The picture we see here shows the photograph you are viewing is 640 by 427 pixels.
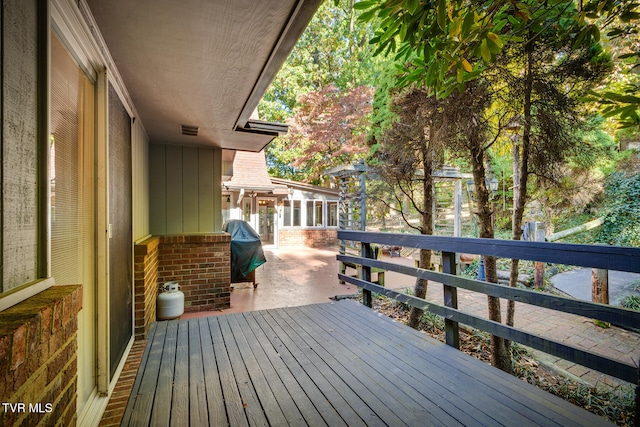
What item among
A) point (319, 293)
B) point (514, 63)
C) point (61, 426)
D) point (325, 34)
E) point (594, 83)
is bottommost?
point (319, 293)

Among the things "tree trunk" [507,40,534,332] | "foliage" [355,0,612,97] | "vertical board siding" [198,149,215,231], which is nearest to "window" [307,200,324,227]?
"vertical board siding" [198,149,215,231]

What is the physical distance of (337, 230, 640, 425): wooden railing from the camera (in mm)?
1383

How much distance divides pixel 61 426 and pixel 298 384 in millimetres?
1170

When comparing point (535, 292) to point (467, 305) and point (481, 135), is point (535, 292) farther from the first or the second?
point (467, 305)

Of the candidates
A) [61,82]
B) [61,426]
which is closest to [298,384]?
[61,426]

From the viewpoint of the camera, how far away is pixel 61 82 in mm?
1396

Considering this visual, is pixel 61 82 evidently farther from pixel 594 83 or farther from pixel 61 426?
pixel 594 83

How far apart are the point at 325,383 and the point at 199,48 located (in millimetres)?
2249

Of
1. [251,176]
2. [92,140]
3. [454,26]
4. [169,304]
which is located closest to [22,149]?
[92,140]

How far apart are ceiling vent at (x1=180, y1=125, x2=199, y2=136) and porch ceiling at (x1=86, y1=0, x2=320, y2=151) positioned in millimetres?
444

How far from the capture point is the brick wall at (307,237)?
1309cm

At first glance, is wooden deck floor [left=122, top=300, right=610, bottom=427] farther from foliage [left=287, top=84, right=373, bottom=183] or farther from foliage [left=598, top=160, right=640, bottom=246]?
foliage [left=287, top=84, right=373, bottom=183]

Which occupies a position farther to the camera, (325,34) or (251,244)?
(325,34)

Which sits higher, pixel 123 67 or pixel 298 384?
pixel 123 67
